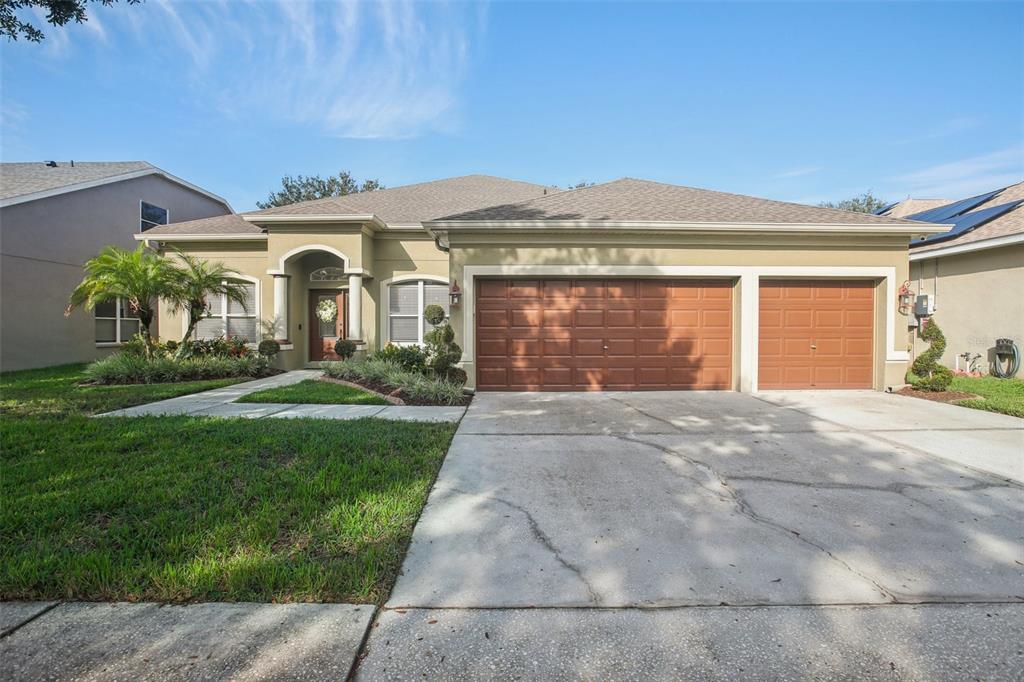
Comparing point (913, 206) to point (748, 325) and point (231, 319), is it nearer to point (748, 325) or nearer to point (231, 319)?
point (748, 325)

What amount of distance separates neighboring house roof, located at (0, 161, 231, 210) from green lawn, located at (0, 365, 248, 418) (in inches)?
199

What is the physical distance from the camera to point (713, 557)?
2781 millimetres

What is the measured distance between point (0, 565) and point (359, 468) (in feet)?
7.06

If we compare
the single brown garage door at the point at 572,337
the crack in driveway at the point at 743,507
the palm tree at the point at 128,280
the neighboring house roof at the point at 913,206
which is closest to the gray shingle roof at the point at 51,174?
the palm tree at the point at 128,280

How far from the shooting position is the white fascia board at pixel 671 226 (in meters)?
8.80

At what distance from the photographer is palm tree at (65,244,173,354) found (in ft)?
32.4

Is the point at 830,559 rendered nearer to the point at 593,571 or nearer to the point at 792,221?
the point at 593,571

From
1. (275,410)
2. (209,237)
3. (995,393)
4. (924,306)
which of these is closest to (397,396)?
(275,410)

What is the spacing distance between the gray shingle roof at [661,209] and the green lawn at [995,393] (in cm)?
350

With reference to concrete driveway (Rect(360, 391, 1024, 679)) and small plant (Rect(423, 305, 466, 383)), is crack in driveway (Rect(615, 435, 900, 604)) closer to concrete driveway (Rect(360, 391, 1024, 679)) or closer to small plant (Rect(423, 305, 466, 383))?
concrete driveway (Rect(360, 391, 1024, 679))

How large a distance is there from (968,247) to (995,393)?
475cm

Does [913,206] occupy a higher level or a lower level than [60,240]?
higher

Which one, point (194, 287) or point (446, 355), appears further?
point (194, 287)

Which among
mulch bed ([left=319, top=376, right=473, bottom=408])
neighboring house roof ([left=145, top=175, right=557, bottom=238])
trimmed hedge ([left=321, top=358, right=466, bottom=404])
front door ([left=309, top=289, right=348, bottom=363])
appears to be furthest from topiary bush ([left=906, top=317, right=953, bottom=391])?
front door ([left=309, top=289, right=348, bottom=363])
